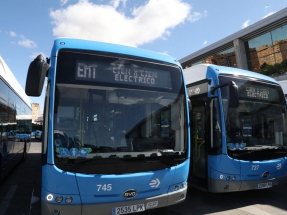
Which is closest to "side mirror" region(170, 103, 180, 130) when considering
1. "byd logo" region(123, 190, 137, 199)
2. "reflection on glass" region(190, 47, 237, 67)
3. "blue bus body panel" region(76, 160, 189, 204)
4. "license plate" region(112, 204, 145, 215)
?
"blue bus body panel" region(76, 160, 189, 204)

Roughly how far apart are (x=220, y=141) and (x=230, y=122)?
48 centimetres

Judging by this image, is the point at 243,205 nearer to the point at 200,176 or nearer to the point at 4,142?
the point at 200,176

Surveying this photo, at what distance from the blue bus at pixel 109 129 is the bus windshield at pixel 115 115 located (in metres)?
A: 0.01

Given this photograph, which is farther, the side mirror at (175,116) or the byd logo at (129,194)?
the side mirror at (175,116)

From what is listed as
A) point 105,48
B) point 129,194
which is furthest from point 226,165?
point 105,48

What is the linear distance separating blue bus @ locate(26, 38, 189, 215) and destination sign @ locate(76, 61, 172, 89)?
16mm

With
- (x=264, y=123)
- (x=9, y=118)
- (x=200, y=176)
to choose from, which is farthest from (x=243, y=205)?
(x=9, y=118)

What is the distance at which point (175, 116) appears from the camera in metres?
4.58

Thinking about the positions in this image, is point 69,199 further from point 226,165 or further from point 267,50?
point 267,50

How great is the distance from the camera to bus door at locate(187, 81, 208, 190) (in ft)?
19.6

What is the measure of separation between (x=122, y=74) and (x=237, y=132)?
295cm

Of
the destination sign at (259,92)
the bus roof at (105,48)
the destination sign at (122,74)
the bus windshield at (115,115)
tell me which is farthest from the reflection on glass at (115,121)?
the destination sign at (259,92)

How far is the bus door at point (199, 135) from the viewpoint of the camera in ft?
19.6

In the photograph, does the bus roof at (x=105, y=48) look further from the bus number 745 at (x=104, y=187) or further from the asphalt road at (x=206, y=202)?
the asphalt road at (x=206, y=202)
